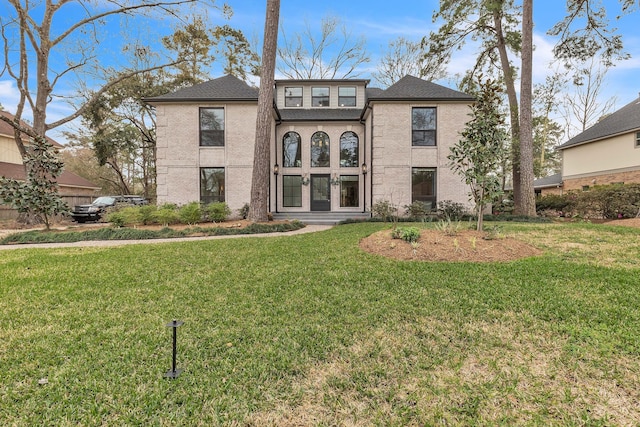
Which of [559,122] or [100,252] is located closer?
[100,252]

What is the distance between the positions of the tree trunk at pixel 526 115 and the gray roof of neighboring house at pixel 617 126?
8.80 metres

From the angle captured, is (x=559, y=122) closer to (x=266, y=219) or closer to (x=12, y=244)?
(x=266, y=219)

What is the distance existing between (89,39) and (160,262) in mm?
15034

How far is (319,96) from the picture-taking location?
1664 cm

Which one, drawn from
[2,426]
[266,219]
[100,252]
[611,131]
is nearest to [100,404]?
[2,426]

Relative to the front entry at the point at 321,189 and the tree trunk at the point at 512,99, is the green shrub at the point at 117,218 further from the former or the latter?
the tree trunk at the point at 512,99

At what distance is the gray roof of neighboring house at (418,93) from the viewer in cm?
1267

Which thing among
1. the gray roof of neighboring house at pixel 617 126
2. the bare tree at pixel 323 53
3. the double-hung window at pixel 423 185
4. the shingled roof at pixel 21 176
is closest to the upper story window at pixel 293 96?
the double-hung window at pixel 423 185

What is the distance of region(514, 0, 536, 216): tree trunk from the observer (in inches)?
474

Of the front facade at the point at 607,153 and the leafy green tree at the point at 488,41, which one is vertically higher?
the leafy green tree at the point at 488,41

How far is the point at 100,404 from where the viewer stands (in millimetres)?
1855

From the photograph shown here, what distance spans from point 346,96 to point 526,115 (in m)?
8.73

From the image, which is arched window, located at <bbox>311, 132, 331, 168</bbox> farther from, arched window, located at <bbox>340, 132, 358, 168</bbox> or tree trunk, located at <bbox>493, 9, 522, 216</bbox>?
tree trunk, located at <bbox>493, 9, 522, 216</bbox>

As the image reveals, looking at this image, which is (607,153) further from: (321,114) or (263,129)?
(263,129)
